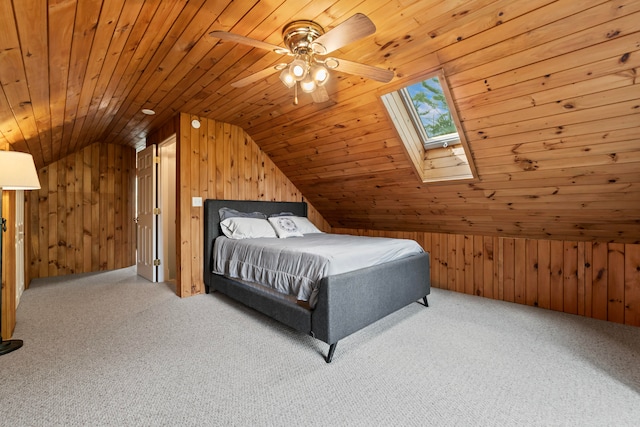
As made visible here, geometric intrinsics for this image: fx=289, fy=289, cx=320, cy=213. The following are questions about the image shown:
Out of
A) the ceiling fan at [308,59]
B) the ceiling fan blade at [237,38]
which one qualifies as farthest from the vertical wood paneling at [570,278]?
the ceiling fan blade at [237,38]

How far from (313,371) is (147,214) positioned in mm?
3546

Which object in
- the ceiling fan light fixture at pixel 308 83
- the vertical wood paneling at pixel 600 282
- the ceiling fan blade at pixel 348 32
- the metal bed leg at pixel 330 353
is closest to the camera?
the ceiling fan blade at pixel 348 32

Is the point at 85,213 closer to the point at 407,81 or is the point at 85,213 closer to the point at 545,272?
the point at 407,81

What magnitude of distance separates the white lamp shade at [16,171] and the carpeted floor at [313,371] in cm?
119

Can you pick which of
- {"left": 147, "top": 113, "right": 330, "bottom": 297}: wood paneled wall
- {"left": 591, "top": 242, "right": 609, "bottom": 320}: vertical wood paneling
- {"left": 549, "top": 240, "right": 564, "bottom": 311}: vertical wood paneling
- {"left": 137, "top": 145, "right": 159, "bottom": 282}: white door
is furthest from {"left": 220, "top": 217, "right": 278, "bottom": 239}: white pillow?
{"left": 591, "top": 242, "right": 609, "bottom": 320}: vertical wood paneling

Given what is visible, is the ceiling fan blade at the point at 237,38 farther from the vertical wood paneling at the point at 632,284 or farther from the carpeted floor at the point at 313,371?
the vertical wood paneling at the point at 632,284

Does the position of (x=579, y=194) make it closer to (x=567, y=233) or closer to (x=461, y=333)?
(x=567, y=233)

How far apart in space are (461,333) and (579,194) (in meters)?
1.52

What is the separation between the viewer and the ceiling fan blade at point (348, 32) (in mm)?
1290

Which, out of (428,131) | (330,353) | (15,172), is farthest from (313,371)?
(428,131)

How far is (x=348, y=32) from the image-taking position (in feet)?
4.54

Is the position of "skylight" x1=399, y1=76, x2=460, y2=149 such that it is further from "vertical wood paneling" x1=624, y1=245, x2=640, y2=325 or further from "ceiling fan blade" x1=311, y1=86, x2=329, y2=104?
"vertical wood paneling" x1=624, y1=245, x2=640, y2=325

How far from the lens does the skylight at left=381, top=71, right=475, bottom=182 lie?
2742mm

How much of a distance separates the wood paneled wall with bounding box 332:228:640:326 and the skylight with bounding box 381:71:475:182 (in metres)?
1.10
